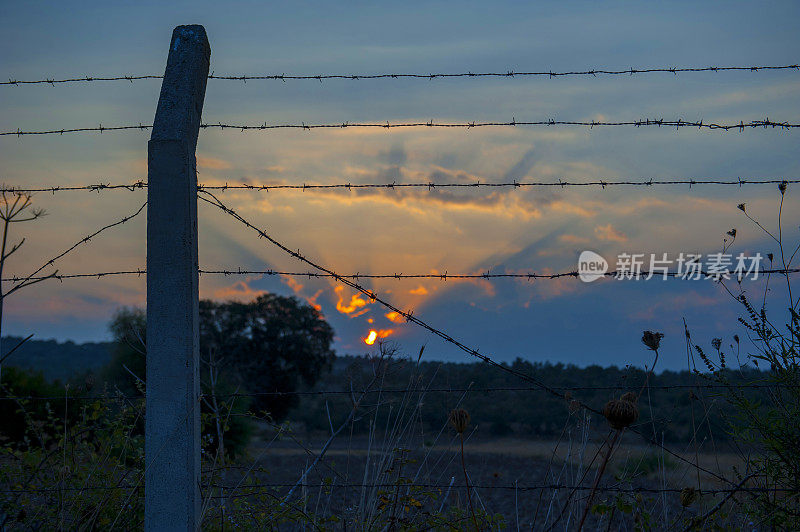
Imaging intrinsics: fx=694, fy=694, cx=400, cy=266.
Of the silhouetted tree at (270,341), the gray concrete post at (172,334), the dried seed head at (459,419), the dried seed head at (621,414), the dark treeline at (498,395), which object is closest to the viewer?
the dried seed head at (621,414)

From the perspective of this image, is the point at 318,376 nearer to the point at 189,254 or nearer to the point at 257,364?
the point at 257,364

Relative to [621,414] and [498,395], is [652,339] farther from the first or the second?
[498,395]

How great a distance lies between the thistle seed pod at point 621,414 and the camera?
2229mm

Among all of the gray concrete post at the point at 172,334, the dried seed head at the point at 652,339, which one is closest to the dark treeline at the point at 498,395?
the dried seed head at the point at 652,339

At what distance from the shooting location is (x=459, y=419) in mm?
2471

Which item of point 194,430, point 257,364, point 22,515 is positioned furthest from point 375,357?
point 257,364

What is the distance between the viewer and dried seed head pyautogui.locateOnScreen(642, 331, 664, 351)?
2.72 meters

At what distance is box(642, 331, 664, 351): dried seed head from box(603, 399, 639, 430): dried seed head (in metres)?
0.54

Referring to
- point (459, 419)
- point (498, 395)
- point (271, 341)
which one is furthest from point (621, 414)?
point (271, 341)

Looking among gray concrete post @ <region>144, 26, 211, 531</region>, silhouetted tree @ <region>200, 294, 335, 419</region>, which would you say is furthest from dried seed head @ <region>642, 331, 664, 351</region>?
silhouetted tree @ <region>200, 294, 335, 419</region>

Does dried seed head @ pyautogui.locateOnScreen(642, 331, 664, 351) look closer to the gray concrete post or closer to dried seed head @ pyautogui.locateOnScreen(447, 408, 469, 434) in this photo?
dried seed head @ pyautogui.locateOnScreen(447, 408, 469, 434)

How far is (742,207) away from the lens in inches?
130

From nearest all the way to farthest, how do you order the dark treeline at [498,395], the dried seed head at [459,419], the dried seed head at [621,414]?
the dried seed head at [621,414], the dried seed head at [459,419], the dark treeline at [498,395]

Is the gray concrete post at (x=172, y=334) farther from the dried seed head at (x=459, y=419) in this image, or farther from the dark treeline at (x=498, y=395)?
A: the dried seed head at (x=459, y=419)
